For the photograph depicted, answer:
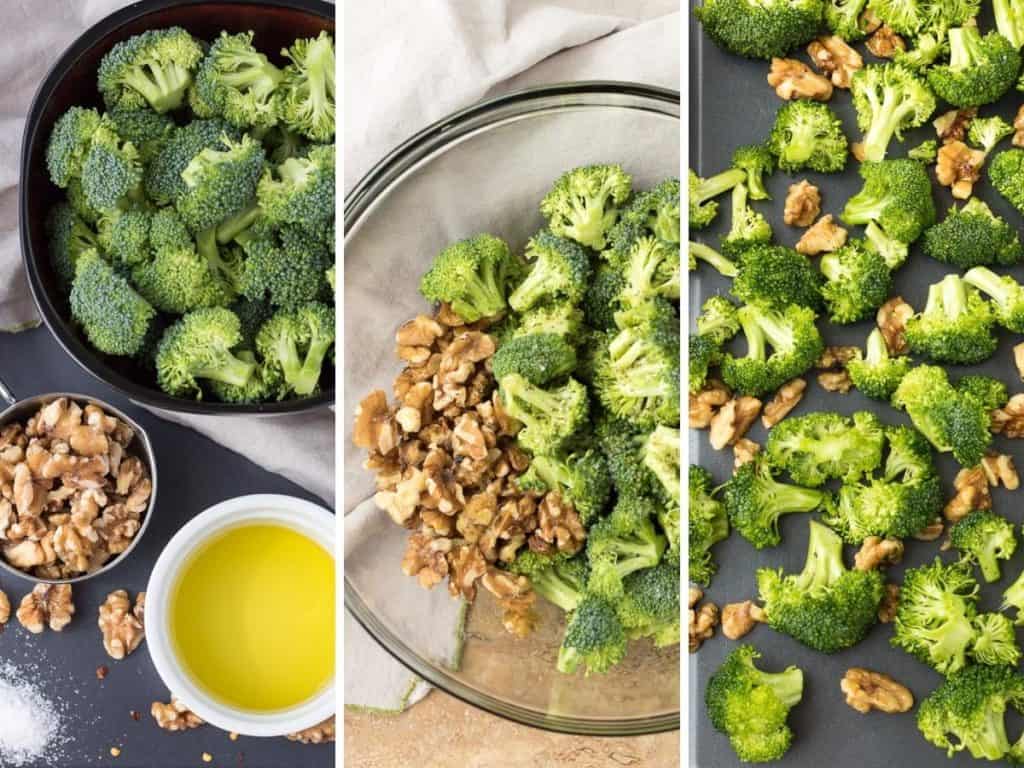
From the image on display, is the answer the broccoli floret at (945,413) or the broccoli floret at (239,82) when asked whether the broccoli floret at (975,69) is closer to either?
the broccoli floret at (945,413)

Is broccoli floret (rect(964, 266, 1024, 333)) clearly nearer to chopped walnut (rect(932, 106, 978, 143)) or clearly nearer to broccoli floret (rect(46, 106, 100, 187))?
chopped walnut (rect(932, 106, 978, 143))

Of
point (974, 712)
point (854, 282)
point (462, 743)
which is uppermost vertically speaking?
point (854, 282)

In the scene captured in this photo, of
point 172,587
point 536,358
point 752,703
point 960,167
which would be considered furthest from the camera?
point 172,587

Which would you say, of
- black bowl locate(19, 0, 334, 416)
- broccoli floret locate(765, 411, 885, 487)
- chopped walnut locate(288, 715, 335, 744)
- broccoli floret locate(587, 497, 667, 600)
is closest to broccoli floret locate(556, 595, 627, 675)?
broccoli floret locate(587, 497, 667, 600)

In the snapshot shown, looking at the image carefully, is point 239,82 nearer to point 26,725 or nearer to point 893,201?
point 893,201

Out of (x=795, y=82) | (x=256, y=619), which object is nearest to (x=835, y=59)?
(x=795, y=82)

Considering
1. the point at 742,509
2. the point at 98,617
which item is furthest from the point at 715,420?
the point at 98,617

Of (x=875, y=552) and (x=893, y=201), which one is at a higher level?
(x=893, y=201)
